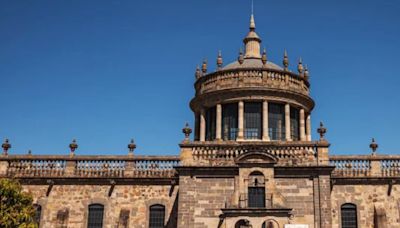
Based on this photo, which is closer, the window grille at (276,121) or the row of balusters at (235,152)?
the row of balusters at (235,152)

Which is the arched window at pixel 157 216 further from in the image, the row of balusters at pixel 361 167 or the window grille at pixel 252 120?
the row of balusters at pixel 361 167

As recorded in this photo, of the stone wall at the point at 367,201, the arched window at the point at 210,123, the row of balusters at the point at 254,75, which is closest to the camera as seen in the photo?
the stone wall at the point at 367,201

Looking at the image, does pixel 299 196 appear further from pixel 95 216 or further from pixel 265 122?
pixel 95 216

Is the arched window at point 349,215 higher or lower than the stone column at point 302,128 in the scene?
lower

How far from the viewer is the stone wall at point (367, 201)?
94.8ft

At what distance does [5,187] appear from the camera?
2627 cm

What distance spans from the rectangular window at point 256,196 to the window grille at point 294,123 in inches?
336

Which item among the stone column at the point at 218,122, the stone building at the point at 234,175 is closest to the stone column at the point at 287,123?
the stone building at the point at 234,175

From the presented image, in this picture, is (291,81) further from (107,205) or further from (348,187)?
(107,205)

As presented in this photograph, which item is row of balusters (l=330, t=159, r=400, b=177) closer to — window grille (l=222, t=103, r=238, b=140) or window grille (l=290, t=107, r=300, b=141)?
window grille (l=290, t=107, r=300, b=141)

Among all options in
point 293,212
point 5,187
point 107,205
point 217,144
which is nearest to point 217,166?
point 217,144

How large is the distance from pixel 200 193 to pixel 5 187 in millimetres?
9473

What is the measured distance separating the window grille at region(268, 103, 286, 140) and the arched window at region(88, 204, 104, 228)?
444 inches

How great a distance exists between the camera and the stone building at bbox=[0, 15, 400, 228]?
26734 mm
